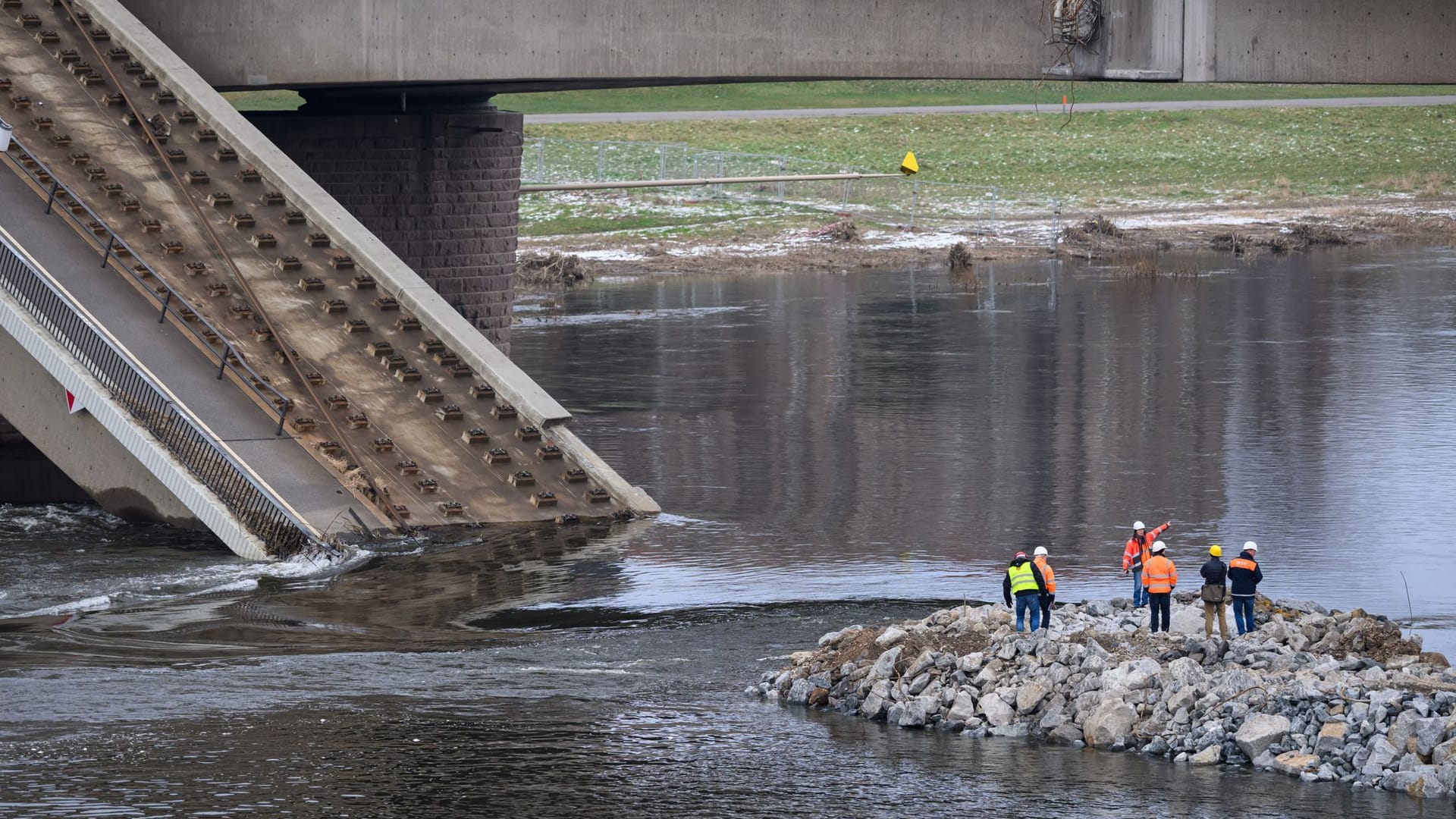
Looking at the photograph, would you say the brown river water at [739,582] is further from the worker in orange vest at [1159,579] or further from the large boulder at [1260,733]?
the worker in orange vest at [1159,579]

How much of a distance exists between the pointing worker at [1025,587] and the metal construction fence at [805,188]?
158ft

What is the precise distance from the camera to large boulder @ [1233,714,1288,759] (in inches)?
680

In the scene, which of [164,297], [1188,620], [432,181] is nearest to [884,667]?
[1188,620]

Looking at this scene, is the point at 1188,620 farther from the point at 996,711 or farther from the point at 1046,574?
the point at 996,711

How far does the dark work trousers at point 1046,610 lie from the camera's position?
787 inches

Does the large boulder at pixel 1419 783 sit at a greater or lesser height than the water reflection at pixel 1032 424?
lesser

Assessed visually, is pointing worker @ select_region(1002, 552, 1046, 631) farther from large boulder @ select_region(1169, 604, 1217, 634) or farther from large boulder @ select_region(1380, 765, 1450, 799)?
large boulder @ select_region(1380, 765, 1450, 799)

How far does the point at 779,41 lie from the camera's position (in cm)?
3136

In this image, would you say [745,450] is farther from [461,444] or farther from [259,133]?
[259,133]

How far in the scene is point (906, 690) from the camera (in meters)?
18.8

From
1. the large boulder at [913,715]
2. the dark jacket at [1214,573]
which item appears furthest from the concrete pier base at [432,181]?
the large boulder at [913,715]

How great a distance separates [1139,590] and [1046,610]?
1.98 meters

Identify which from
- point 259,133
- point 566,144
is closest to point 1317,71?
point 259,133

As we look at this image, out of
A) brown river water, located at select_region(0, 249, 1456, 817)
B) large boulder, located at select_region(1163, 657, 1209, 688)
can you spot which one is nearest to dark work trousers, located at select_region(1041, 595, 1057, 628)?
large boulder, located at select_region(1163, 657, 1209, 688)
